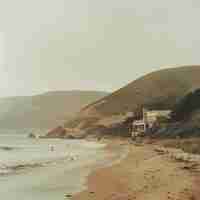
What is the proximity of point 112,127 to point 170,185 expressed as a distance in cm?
16712

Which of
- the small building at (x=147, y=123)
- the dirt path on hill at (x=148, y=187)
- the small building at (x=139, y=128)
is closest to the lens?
the dirt path on hill at (x=148, y=187)

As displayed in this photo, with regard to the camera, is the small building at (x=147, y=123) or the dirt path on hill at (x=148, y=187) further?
the small building at (x=147, y=123)

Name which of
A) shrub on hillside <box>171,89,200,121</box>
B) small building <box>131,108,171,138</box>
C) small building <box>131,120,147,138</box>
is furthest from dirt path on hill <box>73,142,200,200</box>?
small building <box>131,120,147,138</box>

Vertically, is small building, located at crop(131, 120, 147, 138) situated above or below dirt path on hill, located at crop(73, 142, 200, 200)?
above

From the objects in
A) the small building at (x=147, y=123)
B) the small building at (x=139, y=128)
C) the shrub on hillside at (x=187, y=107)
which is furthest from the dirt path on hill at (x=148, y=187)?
the small building at (x=139, y=128)

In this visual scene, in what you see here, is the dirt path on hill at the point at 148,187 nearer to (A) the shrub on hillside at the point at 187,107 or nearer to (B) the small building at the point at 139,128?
(A) the shrub on hillside at the point at 187,107

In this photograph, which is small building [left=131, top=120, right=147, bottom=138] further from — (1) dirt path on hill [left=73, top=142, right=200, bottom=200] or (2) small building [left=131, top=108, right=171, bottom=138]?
(1) dirt path on hill [left=73, top=142, right=200, bottom=200]

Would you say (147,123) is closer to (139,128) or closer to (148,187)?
(139,128)

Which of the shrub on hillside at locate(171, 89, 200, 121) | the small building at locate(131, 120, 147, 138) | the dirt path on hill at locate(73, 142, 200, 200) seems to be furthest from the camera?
the small building at locate(131, 120, 147, 138)

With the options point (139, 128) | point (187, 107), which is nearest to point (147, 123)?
point (139, 128)

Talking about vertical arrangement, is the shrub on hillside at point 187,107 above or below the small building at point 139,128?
above

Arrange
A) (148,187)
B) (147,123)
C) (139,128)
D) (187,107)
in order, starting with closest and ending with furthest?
(148,187) < (187,107) < (147,123) < (139,128)

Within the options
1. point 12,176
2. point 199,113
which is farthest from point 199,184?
point 199,113

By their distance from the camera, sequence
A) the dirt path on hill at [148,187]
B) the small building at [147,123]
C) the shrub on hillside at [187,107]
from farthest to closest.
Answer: the small building at [147,123] → the shrub on hillside at [187,107] → the dirt path on hill at [148,187]
